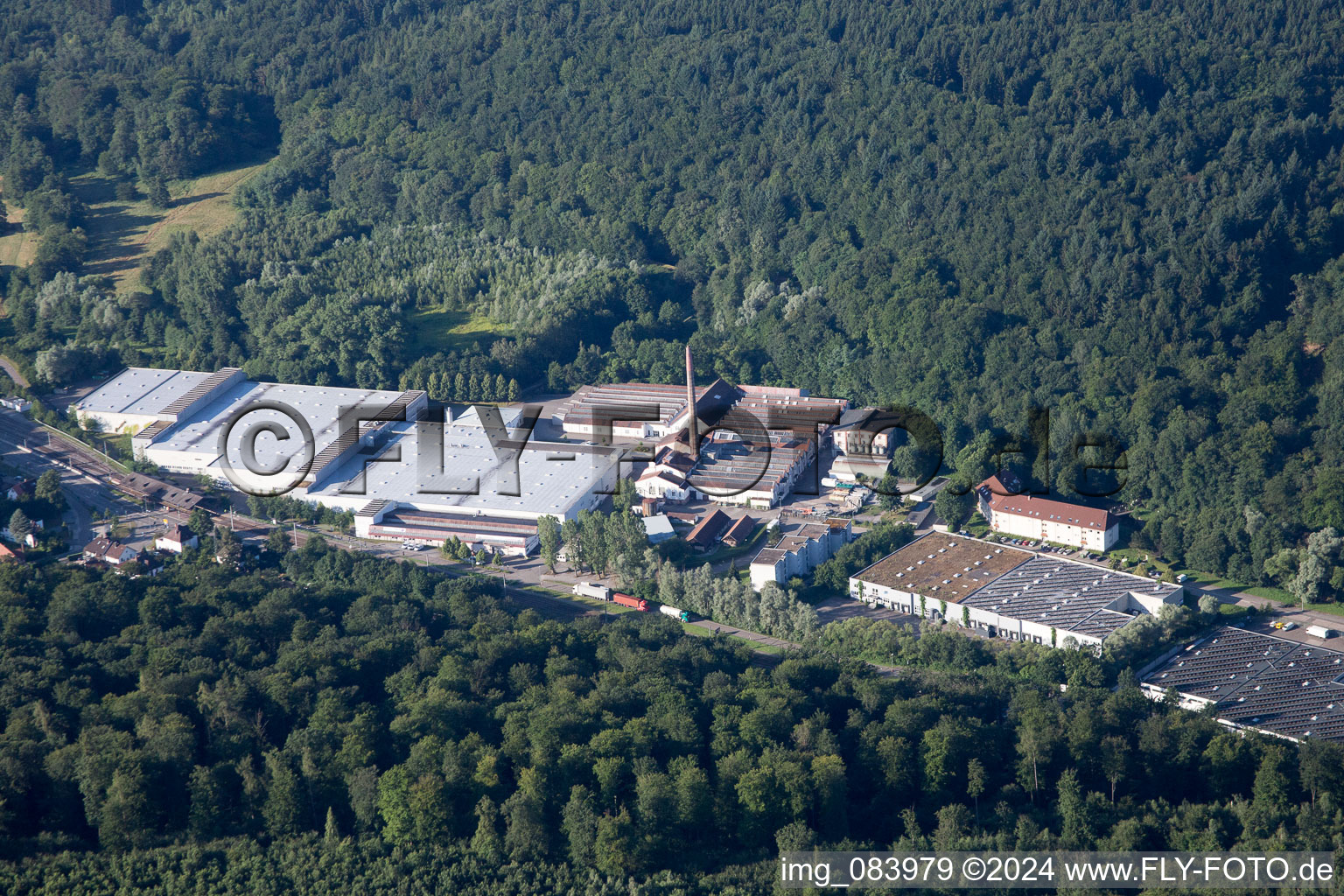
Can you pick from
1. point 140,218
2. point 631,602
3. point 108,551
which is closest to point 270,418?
point 108,551

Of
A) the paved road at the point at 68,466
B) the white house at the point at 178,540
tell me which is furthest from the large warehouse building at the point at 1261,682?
the paved road at the point at 68,466

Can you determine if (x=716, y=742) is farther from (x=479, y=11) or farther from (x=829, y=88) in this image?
(x=479, y=11)

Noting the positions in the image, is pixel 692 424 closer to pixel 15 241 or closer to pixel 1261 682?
pixel 1261 682

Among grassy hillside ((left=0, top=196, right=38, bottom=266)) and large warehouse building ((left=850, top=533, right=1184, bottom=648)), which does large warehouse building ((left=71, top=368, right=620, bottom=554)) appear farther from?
grassy hillside ((left=0, top=196, right=38, bottom=266))

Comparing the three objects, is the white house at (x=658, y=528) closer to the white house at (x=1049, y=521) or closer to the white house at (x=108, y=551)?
the white house at (x=1049, y=521)

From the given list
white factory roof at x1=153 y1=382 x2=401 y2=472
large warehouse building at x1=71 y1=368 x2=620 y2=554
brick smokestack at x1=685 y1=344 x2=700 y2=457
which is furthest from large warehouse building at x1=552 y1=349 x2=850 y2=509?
white factory roof at x1=153 y1=382 x2=401 y2=472

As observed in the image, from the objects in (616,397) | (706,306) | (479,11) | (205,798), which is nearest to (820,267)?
(706,306)
